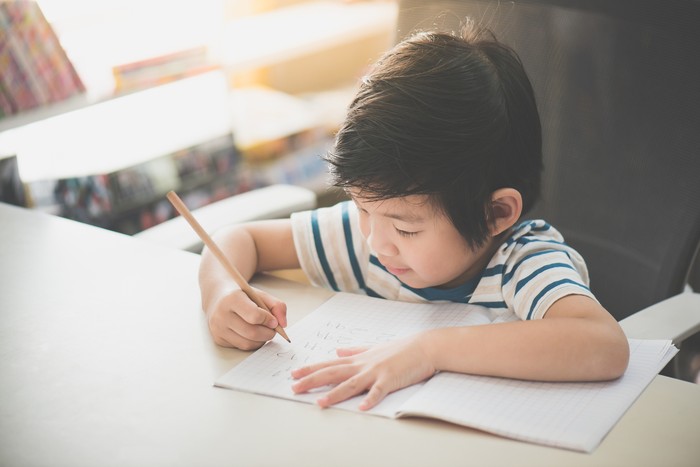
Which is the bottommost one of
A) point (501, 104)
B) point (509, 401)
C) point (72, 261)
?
point (509, 401)

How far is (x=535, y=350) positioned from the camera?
78 centimetres

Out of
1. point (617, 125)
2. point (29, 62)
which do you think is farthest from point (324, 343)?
point (29, 62)

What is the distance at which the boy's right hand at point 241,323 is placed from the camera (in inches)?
33.9

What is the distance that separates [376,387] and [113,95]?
4.78 ft

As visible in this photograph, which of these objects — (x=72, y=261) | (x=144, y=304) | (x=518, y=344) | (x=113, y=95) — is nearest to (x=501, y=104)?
(x=518, y=344)

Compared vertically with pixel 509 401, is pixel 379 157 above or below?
above

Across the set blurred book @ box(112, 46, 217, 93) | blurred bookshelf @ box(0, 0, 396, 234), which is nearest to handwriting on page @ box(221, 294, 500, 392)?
blurred bookshelf @ box(0, 0, 396, 234)

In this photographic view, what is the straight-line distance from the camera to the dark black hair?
887 mm

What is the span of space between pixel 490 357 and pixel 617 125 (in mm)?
468

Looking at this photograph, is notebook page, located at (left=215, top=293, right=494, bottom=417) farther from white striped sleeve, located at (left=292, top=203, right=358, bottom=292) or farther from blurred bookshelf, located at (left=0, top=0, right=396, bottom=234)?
blurred bookshelf, located at (left=0, top=0, right=396, bottom=234)

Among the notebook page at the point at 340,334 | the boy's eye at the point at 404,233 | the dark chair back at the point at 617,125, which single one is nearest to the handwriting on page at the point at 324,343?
the notebook page at the point at 340,334

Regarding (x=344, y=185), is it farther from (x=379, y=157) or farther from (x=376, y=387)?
(x=376, y=387)

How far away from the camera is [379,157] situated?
0.89 m

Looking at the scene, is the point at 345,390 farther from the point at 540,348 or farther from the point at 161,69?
the point at 161,69
